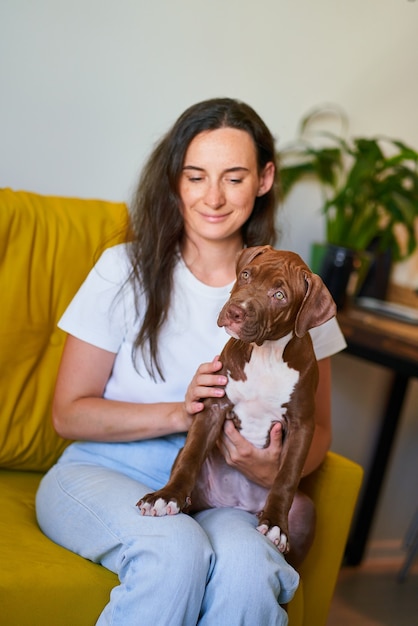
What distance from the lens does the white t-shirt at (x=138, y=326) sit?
5.98ft

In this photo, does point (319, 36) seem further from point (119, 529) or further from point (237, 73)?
point (119, 529)

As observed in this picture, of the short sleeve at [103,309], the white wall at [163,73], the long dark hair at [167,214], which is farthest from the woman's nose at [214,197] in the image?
the white wall at [163,73]

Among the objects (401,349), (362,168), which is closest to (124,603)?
(401,349)

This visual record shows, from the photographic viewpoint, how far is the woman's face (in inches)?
71.1

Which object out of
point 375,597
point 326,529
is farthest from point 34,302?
point 375,597

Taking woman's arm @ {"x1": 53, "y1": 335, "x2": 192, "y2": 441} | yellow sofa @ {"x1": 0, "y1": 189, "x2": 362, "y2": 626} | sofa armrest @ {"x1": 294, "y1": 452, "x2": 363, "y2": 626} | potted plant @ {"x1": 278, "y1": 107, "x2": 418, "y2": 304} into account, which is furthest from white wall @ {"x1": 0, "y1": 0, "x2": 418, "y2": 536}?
sofa armrest @ {"x1": 294, "y1": 452, "x2": 363, "y2": 626}

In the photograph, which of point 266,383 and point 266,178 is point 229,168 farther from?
point 266,383

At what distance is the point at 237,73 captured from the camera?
275 cm

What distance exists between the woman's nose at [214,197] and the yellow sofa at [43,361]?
1.32ft

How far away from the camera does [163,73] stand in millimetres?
2570

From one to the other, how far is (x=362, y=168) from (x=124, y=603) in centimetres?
192

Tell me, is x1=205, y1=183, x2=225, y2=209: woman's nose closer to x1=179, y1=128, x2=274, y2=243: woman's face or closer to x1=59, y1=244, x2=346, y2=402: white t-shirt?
x1=179, y1=128, x2=274, y2=243: woman's face

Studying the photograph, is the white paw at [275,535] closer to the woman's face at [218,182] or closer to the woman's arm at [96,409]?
the woman's arm at [96,409]

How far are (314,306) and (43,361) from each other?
858 mm
